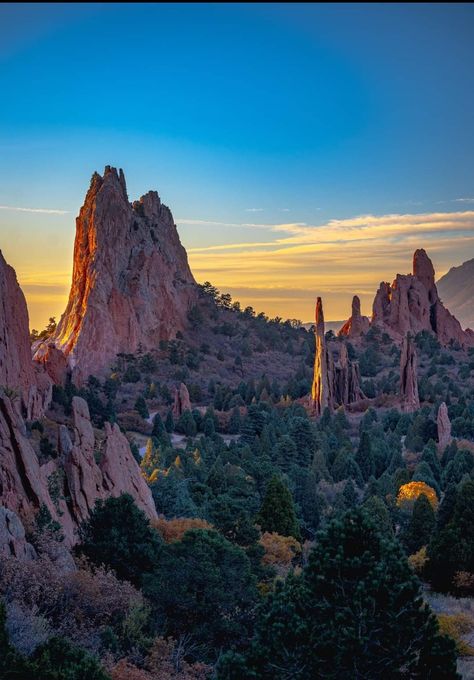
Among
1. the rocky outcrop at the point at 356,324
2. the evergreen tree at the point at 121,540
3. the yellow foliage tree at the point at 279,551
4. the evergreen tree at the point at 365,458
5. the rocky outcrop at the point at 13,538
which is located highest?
the rocky outcrop at the point at 356,324

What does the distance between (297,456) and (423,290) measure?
107879 mm

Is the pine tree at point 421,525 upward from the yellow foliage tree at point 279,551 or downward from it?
downward

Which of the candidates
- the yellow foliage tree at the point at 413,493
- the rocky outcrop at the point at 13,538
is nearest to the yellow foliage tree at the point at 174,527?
the rocky outcrop at the point at 13,538

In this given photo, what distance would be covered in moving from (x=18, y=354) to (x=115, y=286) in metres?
59.1

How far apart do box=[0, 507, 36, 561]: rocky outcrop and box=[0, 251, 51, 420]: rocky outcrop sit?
4167 cm

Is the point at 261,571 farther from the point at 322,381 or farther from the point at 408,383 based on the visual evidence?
the point at 322,381

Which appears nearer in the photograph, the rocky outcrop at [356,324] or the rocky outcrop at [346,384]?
the rocky outcrop at [346,384]

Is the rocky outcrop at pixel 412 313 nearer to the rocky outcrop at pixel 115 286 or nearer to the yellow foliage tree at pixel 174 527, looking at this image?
the rocky outcrop at pixel 115 286

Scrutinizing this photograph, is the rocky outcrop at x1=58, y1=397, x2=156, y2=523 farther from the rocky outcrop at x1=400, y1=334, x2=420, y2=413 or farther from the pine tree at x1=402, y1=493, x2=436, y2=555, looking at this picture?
the rocky outcrop at x1=400, y1=334, x2=420, y2=413

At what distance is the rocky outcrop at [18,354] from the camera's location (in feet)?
216

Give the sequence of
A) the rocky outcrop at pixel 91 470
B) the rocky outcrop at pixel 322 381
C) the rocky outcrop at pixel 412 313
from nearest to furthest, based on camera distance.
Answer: the rocky outcrop at pixel 91 470 → the rocky outcrop at pixel 322 381 → the rocky outcrop at pixel 412 313

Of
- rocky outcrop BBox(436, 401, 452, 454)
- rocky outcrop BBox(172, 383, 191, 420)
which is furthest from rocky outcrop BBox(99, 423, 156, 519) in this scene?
rocky outcrop BBox(172, 383, 191, 420)

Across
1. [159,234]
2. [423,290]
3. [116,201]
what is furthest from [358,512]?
[423,290]

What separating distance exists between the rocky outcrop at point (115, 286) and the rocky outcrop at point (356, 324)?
1199 inches
